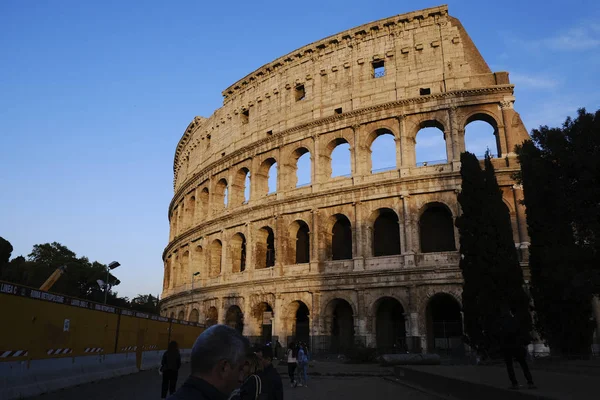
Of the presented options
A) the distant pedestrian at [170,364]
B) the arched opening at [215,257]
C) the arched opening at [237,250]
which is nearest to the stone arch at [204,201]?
the arched opening at [215,257]

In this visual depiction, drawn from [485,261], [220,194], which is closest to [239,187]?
[220,194]

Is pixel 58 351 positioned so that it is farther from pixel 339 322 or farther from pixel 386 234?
pixel 386 234

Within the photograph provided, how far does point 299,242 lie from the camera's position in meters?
29.2

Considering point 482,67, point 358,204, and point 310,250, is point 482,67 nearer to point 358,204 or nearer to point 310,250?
point 358,204

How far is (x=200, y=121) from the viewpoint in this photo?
39.9 m

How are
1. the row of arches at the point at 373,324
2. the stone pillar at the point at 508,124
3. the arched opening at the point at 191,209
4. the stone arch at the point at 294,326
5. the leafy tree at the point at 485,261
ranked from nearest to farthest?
the leafy tree at the point at 485,261 → the row of arches at the point at 373,324 → the stone pillar at the point at 508,124 → the stone arch at the point at 294,326 → the arched opening at the point at 191,209

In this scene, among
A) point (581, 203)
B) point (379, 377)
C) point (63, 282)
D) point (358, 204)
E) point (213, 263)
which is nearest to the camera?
point (581, 203)

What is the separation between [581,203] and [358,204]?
13.2m

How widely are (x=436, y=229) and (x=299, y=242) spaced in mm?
8493

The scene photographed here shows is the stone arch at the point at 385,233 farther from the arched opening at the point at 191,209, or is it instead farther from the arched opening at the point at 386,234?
the arched opening at the point at 191,209

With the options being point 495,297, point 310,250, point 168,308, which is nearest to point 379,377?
point 495,297

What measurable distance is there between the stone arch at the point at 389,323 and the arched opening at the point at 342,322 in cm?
162

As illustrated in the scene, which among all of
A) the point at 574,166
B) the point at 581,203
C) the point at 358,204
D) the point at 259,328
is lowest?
the point at 259,328

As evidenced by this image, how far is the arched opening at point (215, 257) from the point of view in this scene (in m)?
32.6
